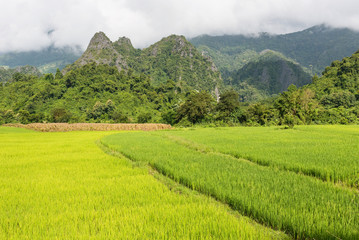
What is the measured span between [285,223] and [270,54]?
20698 centimetres

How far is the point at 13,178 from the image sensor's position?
4.46 meters

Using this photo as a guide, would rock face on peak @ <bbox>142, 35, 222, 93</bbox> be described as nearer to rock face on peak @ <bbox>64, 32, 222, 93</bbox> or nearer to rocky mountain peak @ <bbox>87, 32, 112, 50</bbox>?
rock face on peak @ <bbox>64, 32, 222, 93</bbox>

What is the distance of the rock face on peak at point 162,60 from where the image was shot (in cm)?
10281

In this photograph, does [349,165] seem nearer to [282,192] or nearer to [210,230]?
[282,192]

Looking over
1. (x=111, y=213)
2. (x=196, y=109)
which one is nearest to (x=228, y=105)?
(x=196, y=109)

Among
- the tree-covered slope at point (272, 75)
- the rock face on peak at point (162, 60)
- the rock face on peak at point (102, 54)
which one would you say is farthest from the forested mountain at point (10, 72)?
the tree-covered slope at point (272, 75)

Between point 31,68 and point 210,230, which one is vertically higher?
point 31,68

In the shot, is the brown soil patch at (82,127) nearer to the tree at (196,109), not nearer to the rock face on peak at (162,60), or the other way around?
the tree at (196,109)

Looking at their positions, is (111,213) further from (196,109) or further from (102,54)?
(102,54)

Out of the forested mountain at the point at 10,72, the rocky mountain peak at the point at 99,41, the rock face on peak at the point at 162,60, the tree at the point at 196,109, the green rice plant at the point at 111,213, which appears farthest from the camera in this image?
the forested mountain at the point at 10,72

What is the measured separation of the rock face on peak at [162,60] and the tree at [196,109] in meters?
57.5

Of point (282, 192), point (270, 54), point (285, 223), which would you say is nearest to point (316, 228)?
point (285, 223)

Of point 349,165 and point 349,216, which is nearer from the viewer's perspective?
point 349,216

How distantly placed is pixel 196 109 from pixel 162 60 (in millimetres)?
91987
